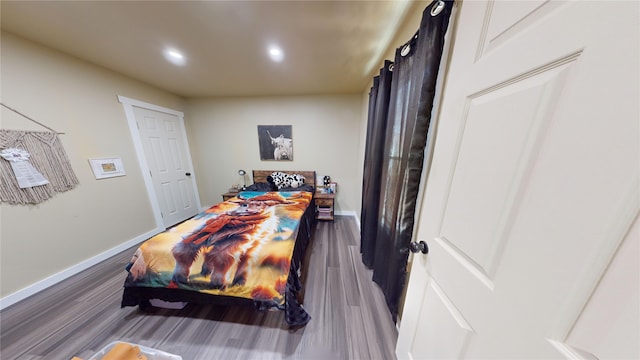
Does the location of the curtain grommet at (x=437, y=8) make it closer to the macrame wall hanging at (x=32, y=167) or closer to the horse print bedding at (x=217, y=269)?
the horse print bedding at (x=217, y=269)

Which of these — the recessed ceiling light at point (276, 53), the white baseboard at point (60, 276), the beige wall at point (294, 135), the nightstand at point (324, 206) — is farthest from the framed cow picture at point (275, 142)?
the white baseboard at point (60, 276)

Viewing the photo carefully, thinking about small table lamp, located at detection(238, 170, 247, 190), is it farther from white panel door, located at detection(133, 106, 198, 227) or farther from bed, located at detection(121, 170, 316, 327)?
bed, located at detection(121, 170, 316, 327)

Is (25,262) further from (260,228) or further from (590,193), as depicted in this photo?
(590,193)

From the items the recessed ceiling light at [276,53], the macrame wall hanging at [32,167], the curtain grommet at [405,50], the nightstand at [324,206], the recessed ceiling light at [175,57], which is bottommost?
the nightstand at [324,206]

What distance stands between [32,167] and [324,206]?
3.16 m

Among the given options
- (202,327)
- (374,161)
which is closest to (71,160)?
(202,327)

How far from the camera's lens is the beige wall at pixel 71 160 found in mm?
1558

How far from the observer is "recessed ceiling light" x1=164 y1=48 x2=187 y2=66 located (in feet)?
5.63

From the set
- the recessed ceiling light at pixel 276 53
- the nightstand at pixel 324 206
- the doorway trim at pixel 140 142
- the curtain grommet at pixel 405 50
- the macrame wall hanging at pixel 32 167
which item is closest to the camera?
the curtain grommet at pixel 405 50

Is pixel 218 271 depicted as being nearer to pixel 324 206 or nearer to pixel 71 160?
pixel 324 206

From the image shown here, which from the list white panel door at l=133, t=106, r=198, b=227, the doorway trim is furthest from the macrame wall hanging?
white panel door at l=133, t=106, r=198, b=227

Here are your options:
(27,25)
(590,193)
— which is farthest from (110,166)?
(590,193)

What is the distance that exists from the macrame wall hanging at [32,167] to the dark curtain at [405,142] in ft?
10.8

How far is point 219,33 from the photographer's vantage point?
1.46 metres
